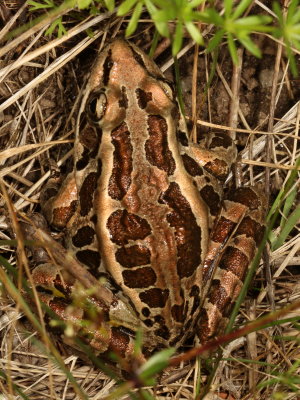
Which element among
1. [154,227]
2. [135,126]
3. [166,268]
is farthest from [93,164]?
[166,268]

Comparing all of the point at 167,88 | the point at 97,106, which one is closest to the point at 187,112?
the point at 167,88

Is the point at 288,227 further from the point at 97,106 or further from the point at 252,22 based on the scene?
the point at 252,22

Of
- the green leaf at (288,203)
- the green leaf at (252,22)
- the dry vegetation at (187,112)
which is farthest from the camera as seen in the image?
the green leaf at (288,203)

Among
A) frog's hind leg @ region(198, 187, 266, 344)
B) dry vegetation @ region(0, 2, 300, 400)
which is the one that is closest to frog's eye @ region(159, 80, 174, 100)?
dry vegetation @ region(0, 2, 300, 400)

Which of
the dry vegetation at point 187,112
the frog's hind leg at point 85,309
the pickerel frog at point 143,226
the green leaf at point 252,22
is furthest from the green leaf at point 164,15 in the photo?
the frog's hind leg at point 85,309

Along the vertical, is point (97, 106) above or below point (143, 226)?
above

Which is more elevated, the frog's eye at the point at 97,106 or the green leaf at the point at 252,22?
the green leaf at the point at 252,22

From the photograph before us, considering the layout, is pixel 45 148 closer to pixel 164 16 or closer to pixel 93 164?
pixel 93 164

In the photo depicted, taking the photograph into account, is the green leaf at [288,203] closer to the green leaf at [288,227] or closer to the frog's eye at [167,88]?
the green leaf at [288,227]
